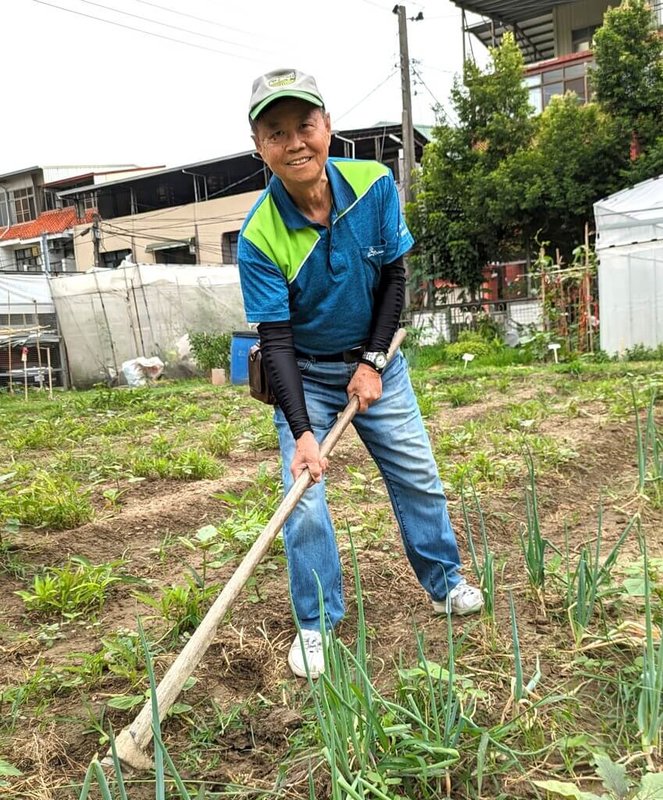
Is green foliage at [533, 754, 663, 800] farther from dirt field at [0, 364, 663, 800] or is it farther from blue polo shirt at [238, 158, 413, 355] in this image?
blue polo shirt at [238, 158, 413, 355]

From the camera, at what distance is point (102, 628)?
2359 millimetres

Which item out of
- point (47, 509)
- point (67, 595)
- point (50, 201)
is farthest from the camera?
point (50, 201)

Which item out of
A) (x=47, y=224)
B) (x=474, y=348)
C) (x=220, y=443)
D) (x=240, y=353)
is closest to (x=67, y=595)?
(x=220, y=443)

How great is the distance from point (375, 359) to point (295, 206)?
1.63ft

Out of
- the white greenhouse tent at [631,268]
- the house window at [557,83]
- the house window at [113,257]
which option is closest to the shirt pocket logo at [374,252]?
the white greenhouse tent at [631,268]

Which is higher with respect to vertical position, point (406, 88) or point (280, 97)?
point (406, 88)

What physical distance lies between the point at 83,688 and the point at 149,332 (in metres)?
12.9

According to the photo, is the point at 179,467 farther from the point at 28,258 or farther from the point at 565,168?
the point at 28,258

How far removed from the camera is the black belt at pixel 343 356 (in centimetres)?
217

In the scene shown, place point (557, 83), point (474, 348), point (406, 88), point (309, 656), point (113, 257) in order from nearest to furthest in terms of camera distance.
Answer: point (309, 656) < point (474, 348) < point (406, 88) < point (557, 83) < point (113, 257)

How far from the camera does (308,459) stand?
191 cm

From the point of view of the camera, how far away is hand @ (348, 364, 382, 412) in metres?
2.07

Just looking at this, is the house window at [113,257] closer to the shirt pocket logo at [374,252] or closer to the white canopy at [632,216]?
the white canopy at [632,216]

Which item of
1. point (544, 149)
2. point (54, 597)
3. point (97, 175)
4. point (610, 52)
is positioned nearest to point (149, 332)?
point (544, 149)
